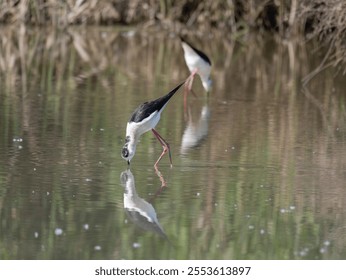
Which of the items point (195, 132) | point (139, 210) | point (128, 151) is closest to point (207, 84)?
point (195, 132)

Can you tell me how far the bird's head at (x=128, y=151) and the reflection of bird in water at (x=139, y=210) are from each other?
319 mm

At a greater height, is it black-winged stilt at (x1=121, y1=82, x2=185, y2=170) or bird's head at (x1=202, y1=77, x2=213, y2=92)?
black-winged stilt at (x1=121, y1=82, x2=185, y2=170)

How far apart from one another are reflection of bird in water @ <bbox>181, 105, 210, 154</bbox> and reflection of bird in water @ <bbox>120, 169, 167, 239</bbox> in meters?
1.27

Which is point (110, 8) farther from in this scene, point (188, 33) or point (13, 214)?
point (13, 214)

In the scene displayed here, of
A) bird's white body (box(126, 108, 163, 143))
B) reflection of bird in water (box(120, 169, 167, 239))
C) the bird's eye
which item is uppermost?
bird's white body (box(126, 108, 163, 143))

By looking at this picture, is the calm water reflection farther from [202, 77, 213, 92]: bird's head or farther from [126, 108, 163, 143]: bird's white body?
[126, 108, 163, 143]: bird's white body

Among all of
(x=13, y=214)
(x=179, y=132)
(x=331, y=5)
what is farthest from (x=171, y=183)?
(x=331, y=5)

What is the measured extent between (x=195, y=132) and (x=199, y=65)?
2.49m

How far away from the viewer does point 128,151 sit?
7297 millimetres

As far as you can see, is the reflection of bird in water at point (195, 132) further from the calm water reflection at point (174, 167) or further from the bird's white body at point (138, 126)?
the bird's white body at point (138, 126)

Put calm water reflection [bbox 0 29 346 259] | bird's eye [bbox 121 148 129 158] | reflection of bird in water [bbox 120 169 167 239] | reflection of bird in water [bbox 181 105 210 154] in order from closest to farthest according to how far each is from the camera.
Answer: calm water reflection [bbox 0 29 346 259] → reflection of bird in water [bbox 120 169 167 239] → bird's eye [bbox 121 148 129 158] → reflection of bird in water [bbox 181 105 210 154]

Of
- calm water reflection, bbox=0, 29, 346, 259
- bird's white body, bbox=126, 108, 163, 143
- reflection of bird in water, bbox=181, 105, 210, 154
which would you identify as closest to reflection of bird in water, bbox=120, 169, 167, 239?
calm water reflection, bbox=0, 29, 346, 259

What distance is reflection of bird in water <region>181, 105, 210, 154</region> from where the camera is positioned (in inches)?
327

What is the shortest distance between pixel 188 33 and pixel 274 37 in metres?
1.35
